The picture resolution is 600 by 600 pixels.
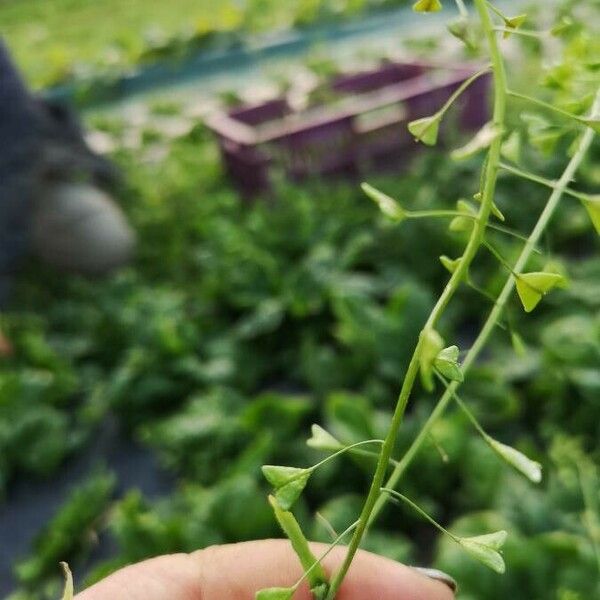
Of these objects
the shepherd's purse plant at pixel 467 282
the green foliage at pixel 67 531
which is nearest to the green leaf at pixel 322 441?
the shepherd's purse plant at pixel 467 282

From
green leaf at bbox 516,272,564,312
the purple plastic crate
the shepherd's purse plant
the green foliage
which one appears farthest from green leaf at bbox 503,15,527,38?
the purple plastic crate

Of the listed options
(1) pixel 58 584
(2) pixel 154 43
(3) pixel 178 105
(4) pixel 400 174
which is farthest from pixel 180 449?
(2) pixel 154 43

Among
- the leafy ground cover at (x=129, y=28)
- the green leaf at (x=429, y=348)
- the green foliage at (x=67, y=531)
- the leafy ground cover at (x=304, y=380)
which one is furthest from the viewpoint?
the leafy ground cover at (x=129, y=28)

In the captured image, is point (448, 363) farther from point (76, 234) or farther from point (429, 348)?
point (76, 234)

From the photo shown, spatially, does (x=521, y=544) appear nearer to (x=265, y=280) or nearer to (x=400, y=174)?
(x=265, y=280)

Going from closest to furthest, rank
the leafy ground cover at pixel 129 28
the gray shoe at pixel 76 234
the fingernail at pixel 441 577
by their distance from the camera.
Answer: the fingernail at pixel 441 577
the gray shoe at pixel 76 234
the leafy ground cover at pixel 129 28

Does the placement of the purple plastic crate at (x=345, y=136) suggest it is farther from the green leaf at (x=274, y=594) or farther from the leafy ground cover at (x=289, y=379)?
the green leaf at (x=274, y=594)
